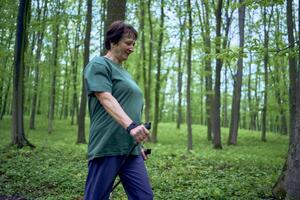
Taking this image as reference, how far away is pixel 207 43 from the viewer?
17.6 meters

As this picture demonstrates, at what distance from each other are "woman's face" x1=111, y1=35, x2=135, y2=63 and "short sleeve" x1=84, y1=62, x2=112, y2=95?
0.25 metres

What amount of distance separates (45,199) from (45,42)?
23.8 m

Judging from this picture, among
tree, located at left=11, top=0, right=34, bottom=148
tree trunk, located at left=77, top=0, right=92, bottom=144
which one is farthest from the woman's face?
tree trunk, located at left=77, top=0, right=92, bottom=144

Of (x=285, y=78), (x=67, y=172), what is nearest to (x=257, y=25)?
(x=285, y=78)

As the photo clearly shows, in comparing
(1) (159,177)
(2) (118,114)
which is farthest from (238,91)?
(2) (118,114)

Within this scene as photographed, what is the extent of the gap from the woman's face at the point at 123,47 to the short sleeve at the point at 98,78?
9.8 inches

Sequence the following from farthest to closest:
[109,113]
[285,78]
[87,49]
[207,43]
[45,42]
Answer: [45,42] → [285,78] → [207,43] → [87,49] → [109,113]

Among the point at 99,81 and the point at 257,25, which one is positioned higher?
the point at 257,25

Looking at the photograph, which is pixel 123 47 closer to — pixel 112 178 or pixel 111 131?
pixel 111 131

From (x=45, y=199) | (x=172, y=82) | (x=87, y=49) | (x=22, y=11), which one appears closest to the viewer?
(x=45, y=199)

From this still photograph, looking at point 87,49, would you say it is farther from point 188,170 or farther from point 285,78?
point 285,78

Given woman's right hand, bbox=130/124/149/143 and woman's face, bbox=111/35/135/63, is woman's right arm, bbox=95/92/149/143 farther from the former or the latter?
woman's face, bbox=111/35/135/63

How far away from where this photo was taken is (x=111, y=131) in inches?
115

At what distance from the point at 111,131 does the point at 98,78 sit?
451 millimetres
